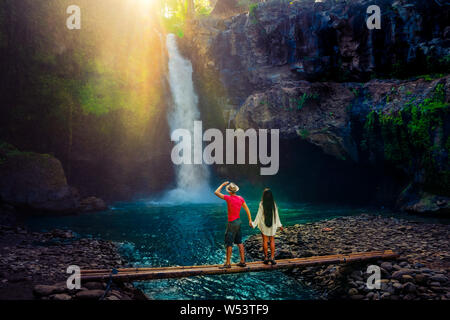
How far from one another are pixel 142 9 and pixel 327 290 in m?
28.2

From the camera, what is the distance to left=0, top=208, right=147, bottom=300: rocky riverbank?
5184 mm

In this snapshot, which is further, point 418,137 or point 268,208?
point 418,137

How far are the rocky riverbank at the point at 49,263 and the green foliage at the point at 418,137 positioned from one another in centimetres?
1499

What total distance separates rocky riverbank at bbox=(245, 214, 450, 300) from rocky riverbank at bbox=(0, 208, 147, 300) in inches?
177

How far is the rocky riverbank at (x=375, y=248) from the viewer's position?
222 inches

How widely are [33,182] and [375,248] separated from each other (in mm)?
18256

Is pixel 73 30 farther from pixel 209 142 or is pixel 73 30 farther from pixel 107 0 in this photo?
pixel 209 142

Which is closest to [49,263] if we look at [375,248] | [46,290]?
[46,290]

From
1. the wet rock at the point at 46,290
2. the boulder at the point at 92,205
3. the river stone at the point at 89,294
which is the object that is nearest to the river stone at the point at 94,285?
the river stone at the point at 89,294

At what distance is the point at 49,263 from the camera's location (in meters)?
7.36

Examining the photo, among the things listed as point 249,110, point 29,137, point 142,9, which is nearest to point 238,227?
point 249,110

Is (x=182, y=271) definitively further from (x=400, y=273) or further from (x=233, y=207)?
(x=400, y=273)

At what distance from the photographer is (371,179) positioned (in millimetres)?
19625

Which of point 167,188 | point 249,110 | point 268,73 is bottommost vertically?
point 167,188
